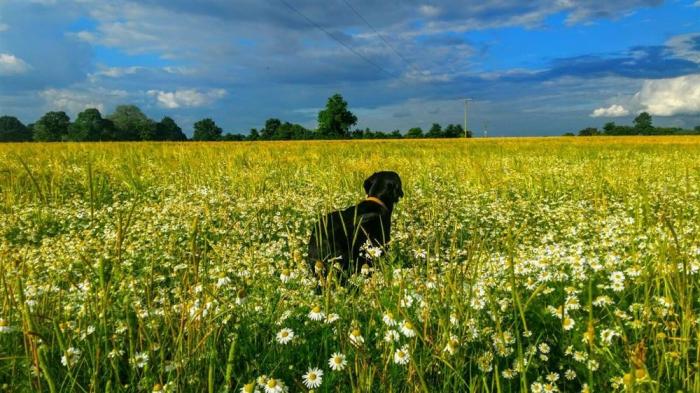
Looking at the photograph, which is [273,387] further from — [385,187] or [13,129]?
[13,129]

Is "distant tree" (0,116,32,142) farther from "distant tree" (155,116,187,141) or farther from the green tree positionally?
the green tree

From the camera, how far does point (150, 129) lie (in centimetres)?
8650

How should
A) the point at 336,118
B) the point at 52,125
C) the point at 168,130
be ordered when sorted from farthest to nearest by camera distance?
the point at 336,118, the point at 52,125, the point at 168,130

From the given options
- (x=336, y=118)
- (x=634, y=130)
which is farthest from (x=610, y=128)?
(x=336, y=118)

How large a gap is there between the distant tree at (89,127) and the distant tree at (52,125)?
5.50 metres

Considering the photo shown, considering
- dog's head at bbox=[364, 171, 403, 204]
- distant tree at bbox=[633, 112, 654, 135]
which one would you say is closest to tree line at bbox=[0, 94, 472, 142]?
distant tree at bbox=[633, 112, 654, 135]

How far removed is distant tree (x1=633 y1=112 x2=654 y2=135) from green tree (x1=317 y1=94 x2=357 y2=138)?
64982 mm

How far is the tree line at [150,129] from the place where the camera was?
3201 inches

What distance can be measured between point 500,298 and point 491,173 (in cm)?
837

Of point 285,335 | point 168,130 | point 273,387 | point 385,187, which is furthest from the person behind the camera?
point 168,130

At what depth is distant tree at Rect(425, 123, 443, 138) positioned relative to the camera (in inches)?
3698

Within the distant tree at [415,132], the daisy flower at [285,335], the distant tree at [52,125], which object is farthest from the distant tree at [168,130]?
the daisy flower at [285,335]

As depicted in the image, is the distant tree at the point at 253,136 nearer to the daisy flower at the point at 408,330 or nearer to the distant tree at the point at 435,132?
the distant tree at the point at 435,132

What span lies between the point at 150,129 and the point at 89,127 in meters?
10.2
